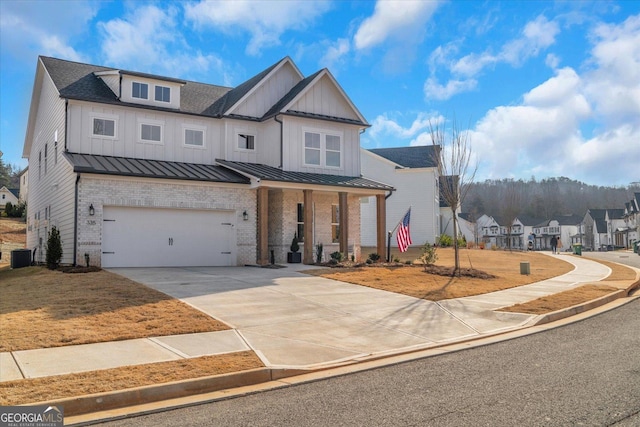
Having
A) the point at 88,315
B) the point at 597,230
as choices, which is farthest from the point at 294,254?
the point at 597,230

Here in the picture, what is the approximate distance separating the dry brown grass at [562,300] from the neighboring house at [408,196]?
23530mm

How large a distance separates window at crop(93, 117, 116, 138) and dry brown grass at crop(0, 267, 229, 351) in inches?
340

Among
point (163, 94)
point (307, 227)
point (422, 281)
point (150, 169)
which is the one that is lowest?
point (422, 281)

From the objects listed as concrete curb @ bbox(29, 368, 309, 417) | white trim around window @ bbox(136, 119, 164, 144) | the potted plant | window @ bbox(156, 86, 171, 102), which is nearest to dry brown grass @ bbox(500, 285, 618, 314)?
concrete curb @ bbox(29, 368, 309, 417)

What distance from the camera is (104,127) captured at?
2081 centimetres

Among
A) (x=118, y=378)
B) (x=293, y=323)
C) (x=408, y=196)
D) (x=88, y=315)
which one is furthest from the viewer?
(x=408, y=196)

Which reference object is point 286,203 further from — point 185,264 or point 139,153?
point 139,153

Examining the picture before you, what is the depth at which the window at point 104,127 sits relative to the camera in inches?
814

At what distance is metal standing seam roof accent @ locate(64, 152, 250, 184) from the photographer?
1844 cm

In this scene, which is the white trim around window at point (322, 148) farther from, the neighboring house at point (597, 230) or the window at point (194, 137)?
the neighboring house at point (597, 230)

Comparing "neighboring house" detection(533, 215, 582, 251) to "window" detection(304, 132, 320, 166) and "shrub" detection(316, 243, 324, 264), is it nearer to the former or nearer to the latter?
"window" detection(304, 132, 320, 166)

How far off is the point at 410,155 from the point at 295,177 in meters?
22.7

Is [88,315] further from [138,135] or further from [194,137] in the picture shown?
[194,137]

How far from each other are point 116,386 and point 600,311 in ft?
36.9
